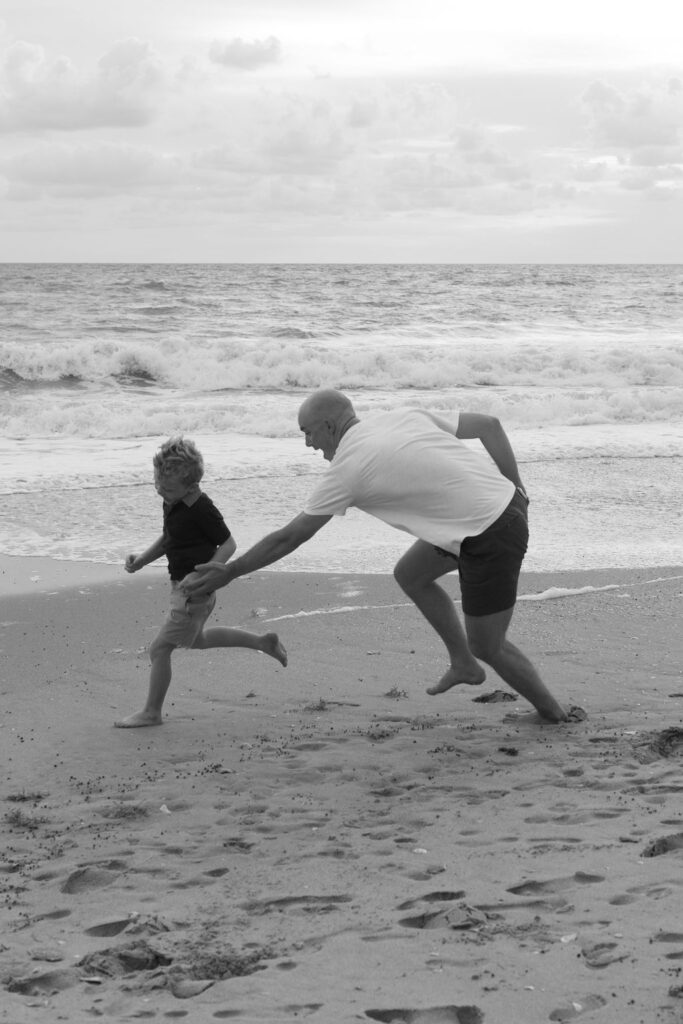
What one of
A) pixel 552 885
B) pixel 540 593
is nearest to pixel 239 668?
pixel 540 593

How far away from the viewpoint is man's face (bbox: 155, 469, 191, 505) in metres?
4.77

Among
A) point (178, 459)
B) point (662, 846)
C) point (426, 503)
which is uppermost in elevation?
point (178, 459)

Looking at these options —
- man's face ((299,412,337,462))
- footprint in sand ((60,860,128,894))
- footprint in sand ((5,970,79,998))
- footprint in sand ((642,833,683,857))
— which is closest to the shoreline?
man's face ((299,412,337,462))

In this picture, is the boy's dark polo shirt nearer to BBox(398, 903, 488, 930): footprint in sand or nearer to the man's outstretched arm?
the man's outstretched arm

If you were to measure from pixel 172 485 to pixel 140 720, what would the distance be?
104 cm

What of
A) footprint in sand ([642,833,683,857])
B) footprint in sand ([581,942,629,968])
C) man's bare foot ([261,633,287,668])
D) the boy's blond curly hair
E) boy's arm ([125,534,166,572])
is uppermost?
the boy's blond curly hair

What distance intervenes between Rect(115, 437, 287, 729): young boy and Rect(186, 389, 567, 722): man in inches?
15.5

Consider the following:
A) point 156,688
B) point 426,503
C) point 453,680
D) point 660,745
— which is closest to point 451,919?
point 660,745

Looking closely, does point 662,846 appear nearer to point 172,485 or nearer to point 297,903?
point 297,903

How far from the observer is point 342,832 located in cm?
379

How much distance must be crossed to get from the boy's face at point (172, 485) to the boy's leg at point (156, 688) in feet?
2.06

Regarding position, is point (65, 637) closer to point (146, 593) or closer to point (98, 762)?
point (146, 593)

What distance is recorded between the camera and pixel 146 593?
736 cm

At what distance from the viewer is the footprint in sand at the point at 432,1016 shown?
257 cm
